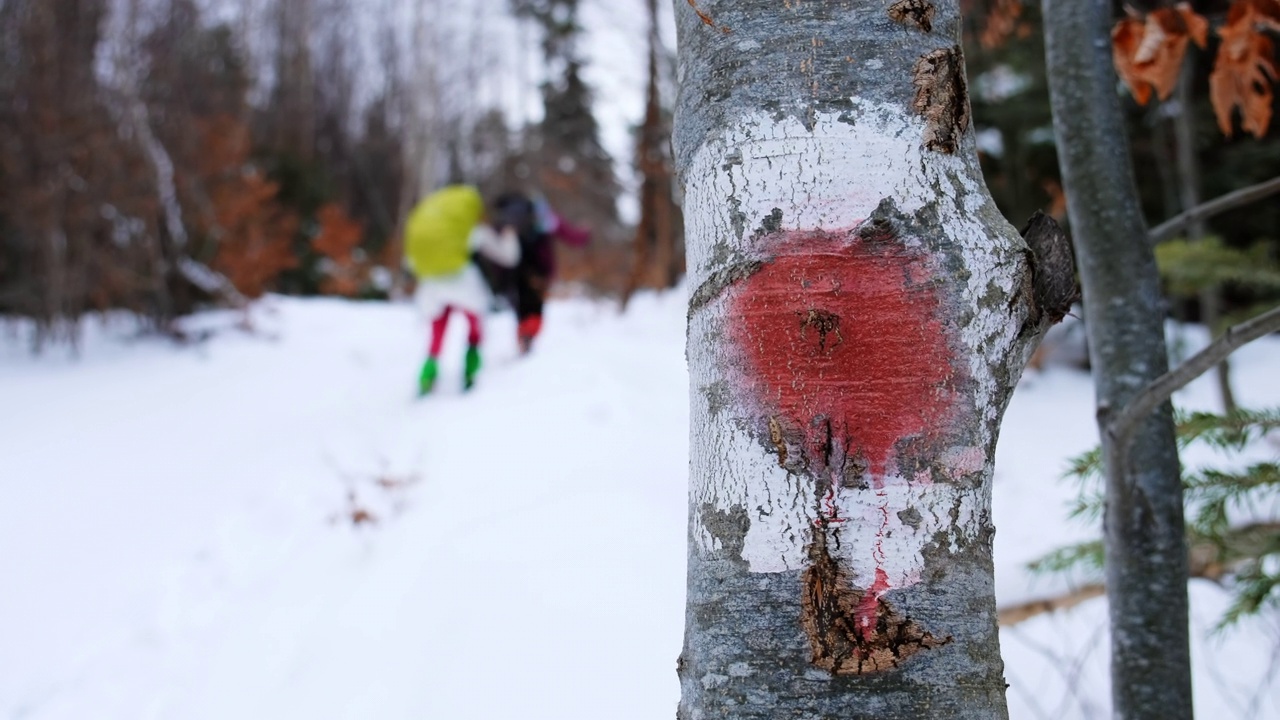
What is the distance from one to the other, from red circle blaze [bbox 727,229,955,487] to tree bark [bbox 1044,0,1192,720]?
85cm

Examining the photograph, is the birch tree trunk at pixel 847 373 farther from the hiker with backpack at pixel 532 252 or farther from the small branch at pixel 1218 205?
the hiker with backpack at pixel 532 252

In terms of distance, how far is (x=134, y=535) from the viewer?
12.2 feet

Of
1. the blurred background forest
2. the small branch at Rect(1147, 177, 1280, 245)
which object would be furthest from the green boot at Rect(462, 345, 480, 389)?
the small branch at Rect(1147, 177, 1280, 245)

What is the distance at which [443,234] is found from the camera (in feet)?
17.8

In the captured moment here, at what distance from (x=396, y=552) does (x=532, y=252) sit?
140 inches

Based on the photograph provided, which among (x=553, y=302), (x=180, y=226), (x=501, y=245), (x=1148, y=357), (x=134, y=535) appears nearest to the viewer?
(x=1148, y=357)

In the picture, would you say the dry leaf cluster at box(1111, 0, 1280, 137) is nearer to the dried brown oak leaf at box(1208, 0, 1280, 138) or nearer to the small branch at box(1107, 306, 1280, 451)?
the dried brown oak leaf at box(1208, 0, 1280, 138)

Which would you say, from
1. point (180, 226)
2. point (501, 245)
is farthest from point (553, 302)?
point (501, 245)

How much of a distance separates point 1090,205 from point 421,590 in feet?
7.00

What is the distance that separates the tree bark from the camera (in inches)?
55.4

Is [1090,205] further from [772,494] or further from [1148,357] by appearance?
[772,494]

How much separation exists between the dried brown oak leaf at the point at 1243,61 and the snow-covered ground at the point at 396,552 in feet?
4.46

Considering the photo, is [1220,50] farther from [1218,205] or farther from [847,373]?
[847,373]

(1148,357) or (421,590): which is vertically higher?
(1148,357)
